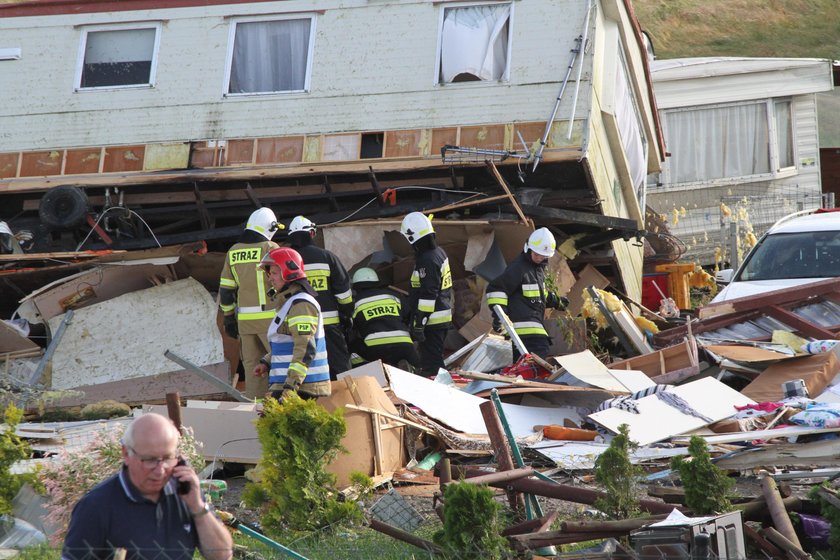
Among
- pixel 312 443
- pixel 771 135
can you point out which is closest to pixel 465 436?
pixel 312 443

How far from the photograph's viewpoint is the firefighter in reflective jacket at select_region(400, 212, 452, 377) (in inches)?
457

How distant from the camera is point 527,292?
11945 millimetres

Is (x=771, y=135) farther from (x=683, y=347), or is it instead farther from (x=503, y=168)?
(x=683, y=347)

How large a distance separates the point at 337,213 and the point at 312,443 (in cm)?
661

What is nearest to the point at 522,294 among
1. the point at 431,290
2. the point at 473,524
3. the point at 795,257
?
the point at 431,290

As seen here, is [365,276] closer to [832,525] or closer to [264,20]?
[264,20]

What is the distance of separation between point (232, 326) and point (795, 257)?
6.41m

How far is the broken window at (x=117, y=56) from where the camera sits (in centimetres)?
1414

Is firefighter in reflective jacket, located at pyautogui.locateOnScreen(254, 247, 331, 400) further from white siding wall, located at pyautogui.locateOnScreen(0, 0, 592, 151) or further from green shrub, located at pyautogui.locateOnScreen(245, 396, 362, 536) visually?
white siding wall, located at pyautogui.locateOnScreen(0, 0, 592, 151)

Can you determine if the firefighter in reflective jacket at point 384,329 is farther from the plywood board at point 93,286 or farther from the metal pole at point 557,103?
the plywood board at point 93,286

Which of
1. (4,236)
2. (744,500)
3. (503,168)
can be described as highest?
(503,168)

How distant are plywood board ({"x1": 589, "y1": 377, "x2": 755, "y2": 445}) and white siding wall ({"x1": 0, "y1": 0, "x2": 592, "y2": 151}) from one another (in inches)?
165


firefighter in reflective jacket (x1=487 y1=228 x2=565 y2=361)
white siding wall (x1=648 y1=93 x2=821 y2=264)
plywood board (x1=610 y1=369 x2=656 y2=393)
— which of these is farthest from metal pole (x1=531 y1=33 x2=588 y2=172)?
white siding wall (x1=648 y1=93 x2=821 y2=264)

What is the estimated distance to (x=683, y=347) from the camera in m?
11.3
